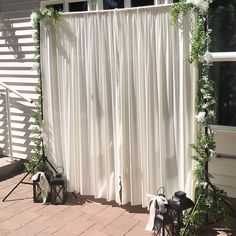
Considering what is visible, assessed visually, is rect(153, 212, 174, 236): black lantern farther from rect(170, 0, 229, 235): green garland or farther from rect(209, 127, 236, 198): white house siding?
rect(209, 127, 236, 198): white house siding

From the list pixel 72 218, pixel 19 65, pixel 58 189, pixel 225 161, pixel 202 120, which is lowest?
pixel 72 218

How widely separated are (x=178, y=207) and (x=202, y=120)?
34.1 inches

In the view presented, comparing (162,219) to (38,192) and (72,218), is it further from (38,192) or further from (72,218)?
(38,192)

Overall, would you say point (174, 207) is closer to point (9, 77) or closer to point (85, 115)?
point (85, 115)

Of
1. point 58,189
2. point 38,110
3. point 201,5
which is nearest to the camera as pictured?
point 201,5

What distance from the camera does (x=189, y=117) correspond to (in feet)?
14.2

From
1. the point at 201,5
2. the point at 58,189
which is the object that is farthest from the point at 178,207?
the point at 201,5

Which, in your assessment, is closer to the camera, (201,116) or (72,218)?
(201,116)

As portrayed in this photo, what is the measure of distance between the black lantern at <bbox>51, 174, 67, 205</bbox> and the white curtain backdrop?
0.14 meters

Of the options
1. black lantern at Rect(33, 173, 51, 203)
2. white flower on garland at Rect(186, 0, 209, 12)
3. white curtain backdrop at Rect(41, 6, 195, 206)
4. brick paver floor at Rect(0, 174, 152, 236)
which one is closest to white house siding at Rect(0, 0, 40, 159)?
white curtain backdrop at Rect(41, 6, 195, 206)

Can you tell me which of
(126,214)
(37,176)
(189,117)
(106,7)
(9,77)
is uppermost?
(106,7)

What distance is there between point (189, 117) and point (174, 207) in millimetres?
924

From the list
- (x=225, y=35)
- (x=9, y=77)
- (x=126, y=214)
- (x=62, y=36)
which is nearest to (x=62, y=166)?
(x=126, y=214)

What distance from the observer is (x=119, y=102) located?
4.75 metres
